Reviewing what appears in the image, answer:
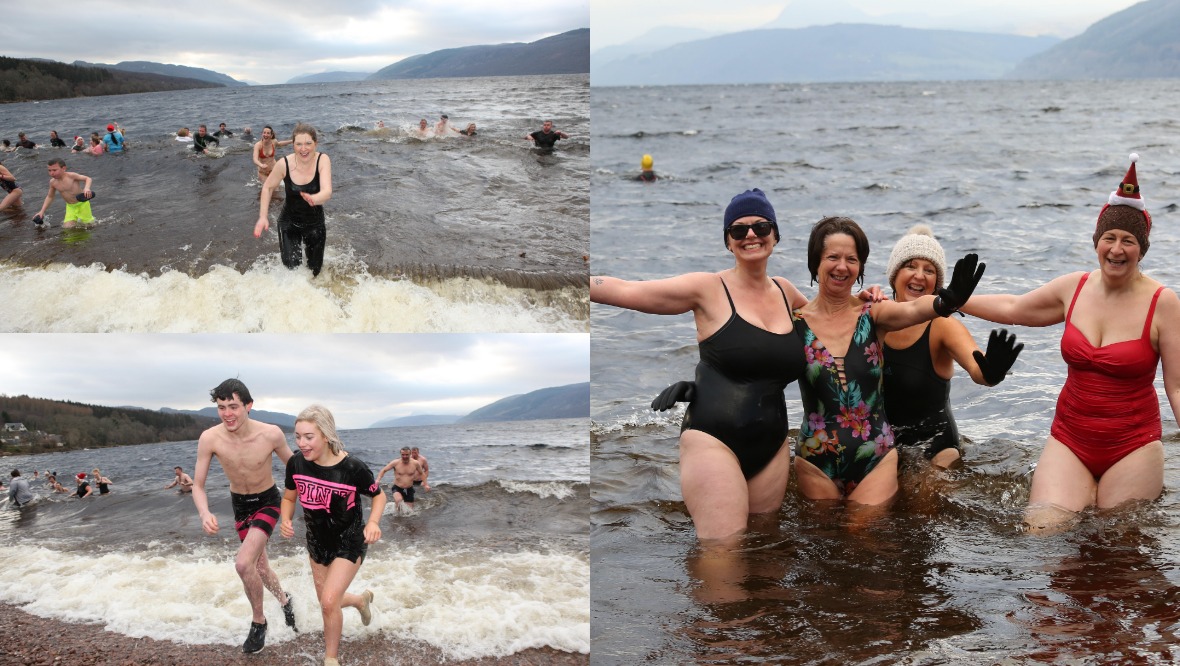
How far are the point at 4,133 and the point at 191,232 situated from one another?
11.6 metres

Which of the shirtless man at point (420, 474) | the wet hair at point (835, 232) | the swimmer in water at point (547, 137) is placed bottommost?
the shirtless man at point (420, 474)

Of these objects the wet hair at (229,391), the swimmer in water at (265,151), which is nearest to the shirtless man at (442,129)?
the swimmer in water at (265,151)

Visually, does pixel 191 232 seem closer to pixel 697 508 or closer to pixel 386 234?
pixel 386 234

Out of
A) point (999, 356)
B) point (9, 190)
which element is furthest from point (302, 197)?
point (9, 190)

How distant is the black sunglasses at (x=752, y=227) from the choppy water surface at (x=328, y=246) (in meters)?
4.84

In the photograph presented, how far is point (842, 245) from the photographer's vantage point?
521 cm

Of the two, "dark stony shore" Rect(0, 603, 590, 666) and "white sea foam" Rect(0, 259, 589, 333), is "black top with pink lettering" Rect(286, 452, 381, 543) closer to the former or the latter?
"dark stony shore" Rect(0, 603, 590, 666)

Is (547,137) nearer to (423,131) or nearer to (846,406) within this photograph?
(423,131)

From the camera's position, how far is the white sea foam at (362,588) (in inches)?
236

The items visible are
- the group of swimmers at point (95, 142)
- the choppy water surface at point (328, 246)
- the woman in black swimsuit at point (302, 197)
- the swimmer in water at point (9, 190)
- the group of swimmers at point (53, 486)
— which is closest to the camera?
the woman in black swimsuit at point (302, 197)

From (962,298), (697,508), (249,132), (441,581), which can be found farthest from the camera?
(249,132)

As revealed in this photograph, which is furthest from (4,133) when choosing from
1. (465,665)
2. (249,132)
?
(465,665)

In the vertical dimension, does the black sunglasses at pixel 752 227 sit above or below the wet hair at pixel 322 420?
above

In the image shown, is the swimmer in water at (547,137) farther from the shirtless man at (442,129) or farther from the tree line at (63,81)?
the tree line at (63,81)
